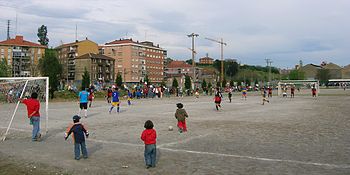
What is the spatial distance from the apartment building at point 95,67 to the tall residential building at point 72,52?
2211 mm

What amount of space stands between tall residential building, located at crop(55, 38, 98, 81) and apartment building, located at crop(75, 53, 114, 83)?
7.25 feet

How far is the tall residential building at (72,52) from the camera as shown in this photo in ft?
325

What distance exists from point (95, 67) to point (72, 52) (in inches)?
452

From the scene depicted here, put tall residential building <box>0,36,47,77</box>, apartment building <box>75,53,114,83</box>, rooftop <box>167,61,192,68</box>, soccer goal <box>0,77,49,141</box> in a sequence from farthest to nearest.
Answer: rooftop <box>167,61,192,68</box> < apartment building <box>75,53,114,83</box> < tall residential building <box>0,36,47,77</box> < soccer goal <box>0,77,49,141</box>

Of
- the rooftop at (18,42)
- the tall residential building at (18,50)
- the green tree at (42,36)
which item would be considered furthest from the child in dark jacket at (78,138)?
the green tree at (42,36)

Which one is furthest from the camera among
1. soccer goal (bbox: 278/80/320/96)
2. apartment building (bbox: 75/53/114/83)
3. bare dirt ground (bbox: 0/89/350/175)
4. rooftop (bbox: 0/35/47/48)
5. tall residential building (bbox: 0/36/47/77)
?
apartment building (bbox: 75/53/114/83)

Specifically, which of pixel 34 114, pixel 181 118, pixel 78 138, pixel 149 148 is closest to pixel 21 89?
pixel 34 114

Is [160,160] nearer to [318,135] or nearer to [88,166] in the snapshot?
[88,166]

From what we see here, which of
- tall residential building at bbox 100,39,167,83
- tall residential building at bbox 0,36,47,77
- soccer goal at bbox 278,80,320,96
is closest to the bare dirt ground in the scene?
soccer goal at bbox 278,80,320,96

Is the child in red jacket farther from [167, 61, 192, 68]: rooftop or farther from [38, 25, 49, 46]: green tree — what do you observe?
[167, 61, 192, 68]: rooftop

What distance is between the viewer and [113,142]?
986 centimetres

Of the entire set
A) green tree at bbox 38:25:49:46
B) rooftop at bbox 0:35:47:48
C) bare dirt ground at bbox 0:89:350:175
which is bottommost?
bare dirt ground at bbox 0:89:350:175

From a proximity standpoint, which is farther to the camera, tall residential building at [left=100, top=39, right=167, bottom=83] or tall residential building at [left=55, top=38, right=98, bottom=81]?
tall residential building at [left=100, top=39, right=167, bottom=83]

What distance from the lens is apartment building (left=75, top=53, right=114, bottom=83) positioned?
93750 mm
